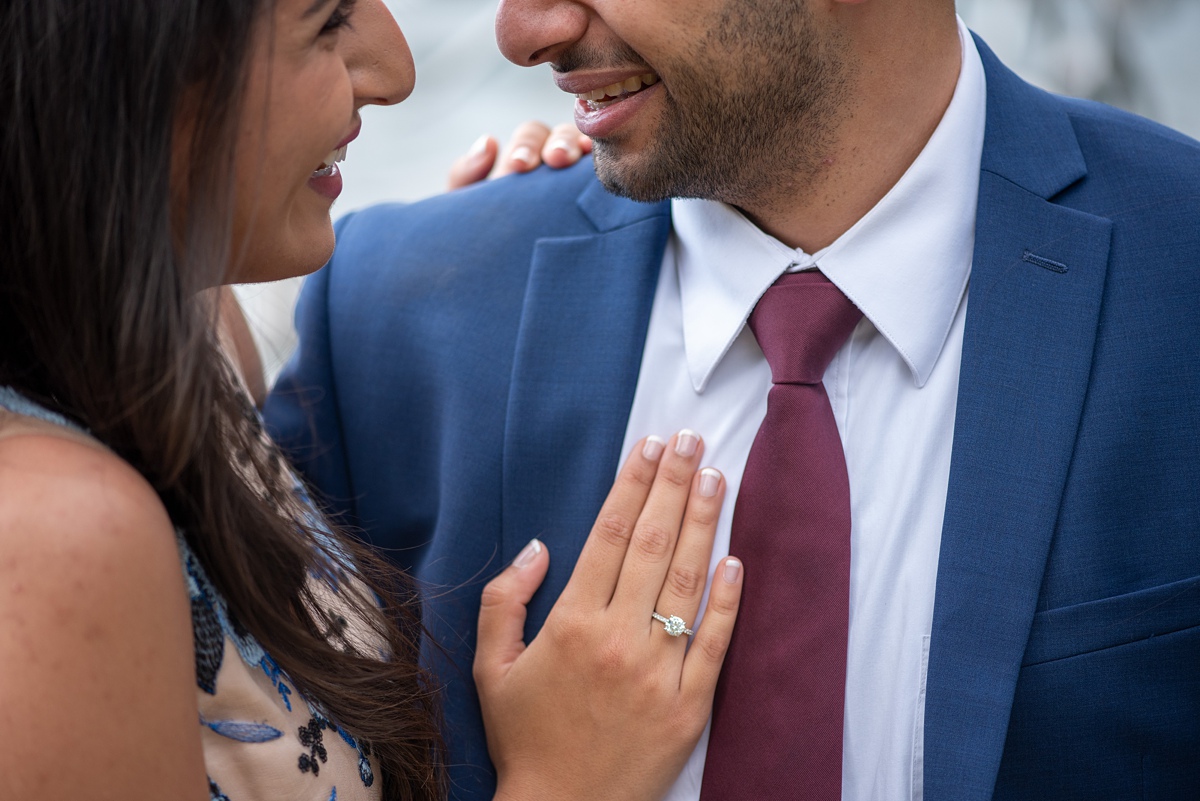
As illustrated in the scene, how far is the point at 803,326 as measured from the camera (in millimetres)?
1222

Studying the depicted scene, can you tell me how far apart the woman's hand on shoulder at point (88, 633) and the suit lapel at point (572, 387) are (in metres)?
0.59

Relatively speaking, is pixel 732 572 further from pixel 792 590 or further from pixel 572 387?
pixel 572 387

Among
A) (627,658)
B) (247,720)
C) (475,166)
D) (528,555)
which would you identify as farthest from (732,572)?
(475,166)

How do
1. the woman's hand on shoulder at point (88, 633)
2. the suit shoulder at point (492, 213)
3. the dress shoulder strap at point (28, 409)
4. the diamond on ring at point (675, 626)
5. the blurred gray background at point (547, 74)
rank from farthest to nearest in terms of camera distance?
the blurred gray background at point (547, 74), the suit shoulder at point (492, 213), the diamond on ring at point (675, 626), the dress shoulder strap at point (28, 409), the woman's hand on shoulder at point (88, 633)

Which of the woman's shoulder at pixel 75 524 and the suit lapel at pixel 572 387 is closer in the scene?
the woman's shoulder at pixel 75 524

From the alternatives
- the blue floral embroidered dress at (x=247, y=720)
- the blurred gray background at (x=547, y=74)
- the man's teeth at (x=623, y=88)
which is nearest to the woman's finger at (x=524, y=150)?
the man's teeth at (x=623, y=88)

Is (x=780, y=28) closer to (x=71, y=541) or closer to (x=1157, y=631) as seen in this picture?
(x=1157, y=631)

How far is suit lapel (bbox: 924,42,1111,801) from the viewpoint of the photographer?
3.54 feet

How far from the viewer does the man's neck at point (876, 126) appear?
1.32 m

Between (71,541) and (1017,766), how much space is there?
3.09 ft

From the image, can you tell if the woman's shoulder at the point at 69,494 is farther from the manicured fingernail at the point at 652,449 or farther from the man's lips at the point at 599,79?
the man's lips at the point at 599,79

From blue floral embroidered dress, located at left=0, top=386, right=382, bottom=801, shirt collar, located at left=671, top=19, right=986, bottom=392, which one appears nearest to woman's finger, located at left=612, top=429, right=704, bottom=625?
shirt collar, located at left=671, top=19, right=986, bottom=392

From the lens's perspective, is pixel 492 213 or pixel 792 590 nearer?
pixel 792 590

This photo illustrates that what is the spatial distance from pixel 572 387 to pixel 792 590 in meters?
0.36
